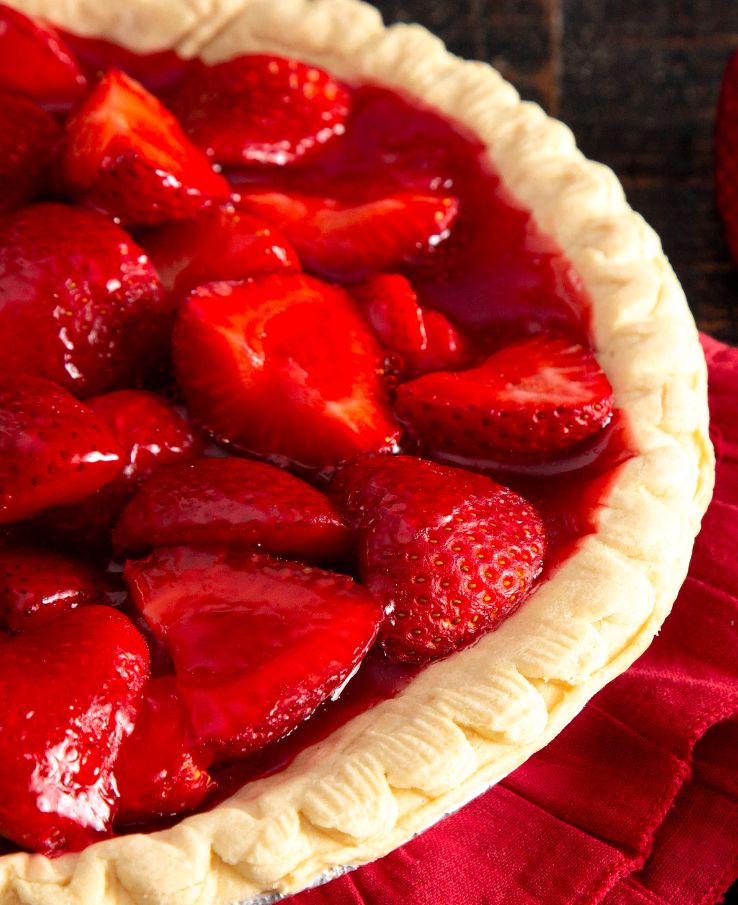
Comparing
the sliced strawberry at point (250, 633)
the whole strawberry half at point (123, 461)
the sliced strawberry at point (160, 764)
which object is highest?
the whole strawberry half at point (123, 461)

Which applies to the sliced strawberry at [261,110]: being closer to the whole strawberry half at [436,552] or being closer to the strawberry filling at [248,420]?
Answer: the strawberry filling at [248,420]

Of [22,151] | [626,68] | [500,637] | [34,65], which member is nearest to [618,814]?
[500,637]

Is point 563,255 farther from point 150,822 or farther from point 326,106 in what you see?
point 150,822

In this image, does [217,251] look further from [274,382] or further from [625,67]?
[625,67]

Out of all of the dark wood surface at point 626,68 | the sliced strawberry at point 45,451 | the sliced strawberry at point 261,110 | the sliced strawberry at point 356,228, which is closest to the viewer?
the sliced strawberry at point 45,451

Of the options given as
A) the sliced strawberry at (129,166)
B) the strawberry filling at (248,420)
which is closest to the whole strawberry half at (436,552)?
the strawberry filling at (248,420)

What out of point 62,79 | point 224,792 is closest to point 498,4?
point 62,79
